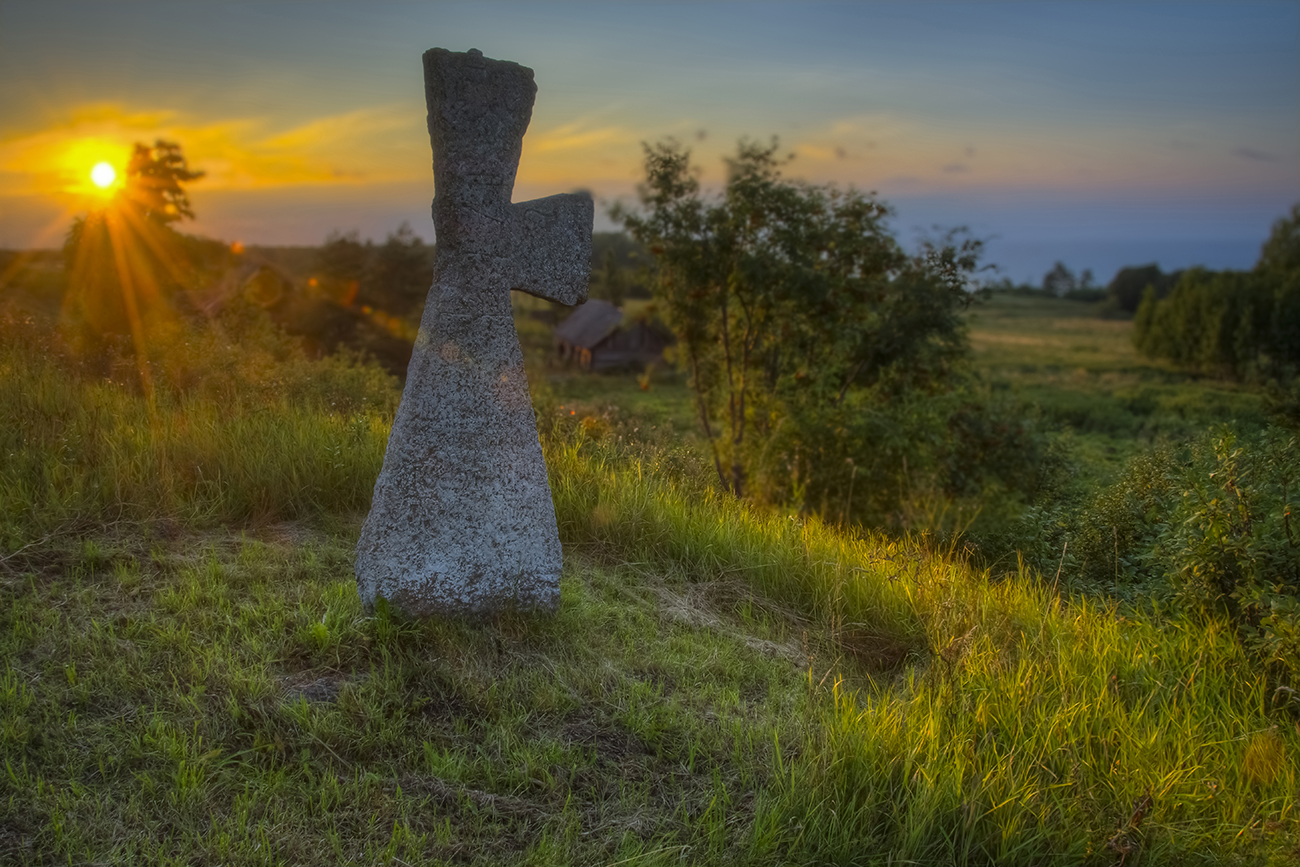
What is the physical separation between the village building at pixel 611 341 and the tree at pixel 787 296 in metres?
28.8

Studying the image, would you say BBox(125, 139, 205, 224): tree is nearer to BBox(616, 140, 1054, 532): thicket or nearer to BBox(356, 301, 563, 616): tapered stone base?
BBox(616, 140, 1054, 532): thicket

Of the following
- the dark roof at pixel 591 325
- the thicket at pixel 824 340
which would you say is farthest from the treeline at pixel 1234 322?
the dark roof at pixel 591 325

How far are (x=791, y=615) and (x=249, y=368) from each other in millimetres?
5842

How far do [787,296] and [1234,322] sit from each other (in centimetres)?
2738

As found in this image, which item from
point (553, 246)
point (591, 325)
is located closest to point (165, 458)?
point (553, 246)

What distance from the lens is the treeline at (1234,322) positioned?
27062mm

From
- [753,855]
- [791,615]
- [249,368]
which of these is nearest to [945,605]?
[791,615]

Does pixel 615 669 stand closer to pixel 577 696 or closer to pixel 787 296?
pixel 577 696

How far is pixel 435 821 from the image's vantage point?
2.75 metres

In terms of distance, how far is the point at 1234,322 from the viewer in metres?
30.5

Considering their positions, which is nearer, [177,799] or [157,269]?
[177,799]

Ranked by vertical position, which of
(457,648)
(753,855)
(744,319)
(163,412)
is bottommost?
(753,855)

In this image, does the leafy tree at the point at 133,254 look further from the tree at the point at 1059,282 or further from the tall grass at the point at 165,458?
the tree at the point at 1059,282

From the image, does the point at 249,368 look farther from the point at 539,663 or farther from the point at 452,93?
the point at 539,663
